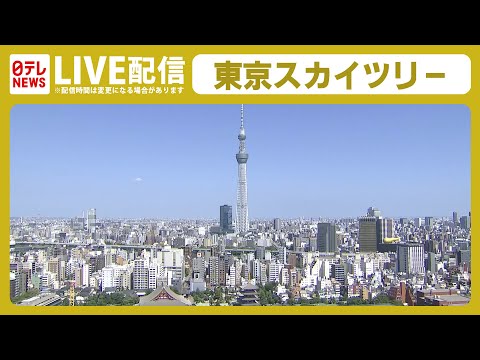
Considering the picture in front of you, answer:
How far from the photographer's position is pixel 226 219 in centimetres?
375

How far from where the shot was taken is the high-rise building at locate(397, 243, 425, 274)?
3285 millimetres

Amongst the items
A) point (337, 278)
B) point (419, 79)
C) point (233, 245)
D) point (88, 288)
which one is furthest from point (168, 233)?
point (419, 79)

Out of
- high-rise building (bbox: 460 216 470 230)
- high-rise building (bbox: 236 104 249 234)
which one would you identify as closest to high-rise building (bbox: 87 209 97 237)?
high-rise building (bbox: 236 104 249 234)

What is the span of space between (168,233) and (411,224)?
60.8 inches

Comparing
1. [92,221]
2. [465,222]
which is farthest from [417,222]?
[92,221]

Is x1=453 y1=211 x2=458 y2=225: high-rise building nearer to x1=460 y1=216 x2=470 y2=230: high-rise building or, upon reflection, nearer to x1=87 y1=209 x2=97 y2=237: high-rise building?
x1=460 y1=216 x2=470 y2=230: high-rise building

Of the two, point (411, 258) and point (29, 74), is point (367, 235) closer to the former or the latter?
point (411, 258)

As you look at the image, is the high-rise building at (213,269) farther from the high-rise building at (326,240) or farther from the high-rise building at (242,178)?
the high-rise building at (326,240)

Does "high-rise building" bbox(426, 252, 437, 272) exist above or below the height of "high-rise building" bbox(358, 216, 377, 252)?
below

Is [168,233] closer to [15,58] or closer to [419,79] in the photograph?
[15,58]

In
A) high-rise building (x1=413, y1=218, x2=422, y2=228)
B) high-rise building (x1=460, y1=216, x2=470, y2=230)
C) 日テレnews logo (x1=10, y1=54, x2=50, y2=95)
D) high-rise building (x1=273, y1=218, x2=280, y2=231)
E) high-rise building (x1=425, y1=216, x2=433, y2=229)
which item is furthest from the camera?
high-rise building (x1=273, y1=218, x2=280, y2=231)

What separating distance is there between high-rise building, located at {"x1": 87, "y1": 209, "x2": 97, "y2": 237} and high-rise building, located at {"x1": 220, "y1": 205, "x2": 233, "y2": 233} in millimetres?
833

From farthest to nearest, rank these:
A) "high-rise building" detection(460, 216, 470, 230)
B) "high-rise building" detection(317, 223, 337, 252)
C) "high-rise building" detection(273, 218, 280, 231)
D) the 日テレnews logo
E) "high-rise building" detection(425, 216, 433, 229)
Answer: "high-rise building" detection(317, 223, 337, 252)
"high-rise building" detection(273, 218, 280, 231)
"high-rise building" detection(425, 216, 433, 229)
"high-rise building" detection(460, 216, 470, 230)
the 日テレnews logo

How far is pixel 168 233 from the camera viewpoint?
353cm
